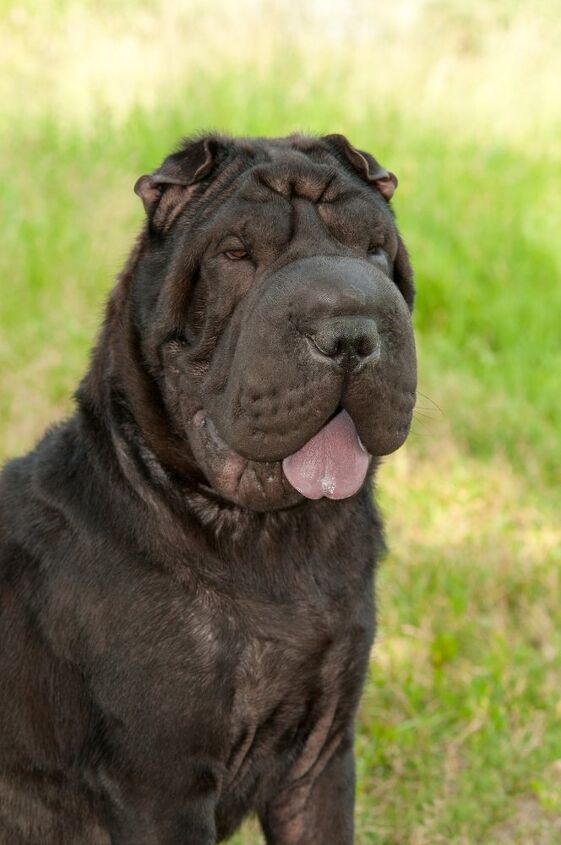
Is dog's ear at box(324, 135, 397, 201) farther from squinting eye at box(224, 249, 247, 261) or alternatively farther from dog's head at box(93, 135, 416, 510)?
squinting eye at box(224, 249, 247, 261)

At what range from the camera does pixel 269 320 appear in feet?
8.49

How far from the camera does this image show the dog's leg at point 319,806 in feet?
10.8

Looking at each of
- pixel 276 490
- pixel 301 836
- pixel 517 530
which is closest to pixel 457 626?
pixel 517 530

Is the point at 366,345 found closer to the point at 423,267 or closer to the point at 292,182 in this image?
the point at 292,182

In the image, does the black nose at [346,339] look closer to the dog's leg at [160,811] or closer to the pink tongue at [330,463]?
the pink tongue at [330,463]

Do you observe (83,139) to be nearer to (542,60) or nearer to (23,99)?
(23,99)

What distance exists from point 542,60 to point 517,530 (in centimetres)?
516

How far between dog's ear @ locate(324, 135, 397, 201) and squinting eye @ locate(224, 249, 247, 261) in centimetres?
42

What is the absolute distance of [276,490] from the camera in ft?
9.66

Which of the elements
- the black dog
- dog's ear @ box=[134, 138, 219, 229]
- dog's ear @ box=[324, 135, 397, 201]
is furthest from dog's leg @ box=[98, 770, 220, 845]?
dog's ear @ box=[324, 135, 397, 201]

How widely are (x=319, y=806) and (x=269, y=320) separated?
1.44 metres

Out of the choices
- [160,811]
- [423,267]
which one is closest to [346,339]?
[160,811]

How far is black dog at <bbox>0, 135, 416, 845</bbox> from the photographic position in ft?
8.93

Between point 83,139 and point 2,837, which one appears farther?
point 83,139
